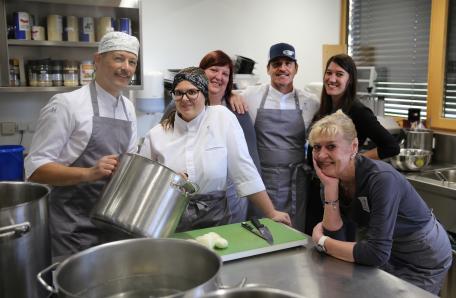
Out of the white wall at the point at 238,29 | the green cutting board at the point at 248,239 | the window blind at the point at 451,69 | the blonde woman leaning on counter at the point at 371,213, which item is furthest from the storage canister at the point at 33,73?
the window blind at the point at 451,69

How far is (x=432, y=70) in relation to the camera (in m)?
2.91

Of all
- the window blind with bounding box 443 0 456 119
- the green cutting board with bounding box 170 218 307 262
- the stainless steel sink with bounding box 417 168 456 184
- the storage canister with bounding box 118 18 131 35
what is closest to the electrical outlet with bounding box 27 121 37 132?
the storage canister with bounding box 118 18 131 35

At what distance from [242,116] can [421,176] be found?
1160 mm

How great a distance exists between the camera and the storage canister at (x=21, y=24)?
253cm

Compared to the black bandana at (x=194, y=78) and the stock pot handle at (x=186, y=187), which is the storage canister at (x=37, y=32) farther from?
the stock pot handle at (x=186, y=187)

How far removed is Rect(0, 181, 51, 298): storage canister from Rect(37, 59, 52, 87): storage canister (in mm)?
1918

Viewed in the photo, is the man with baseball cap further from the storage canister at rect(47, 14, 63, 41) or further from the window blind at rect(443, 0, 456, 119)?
the storage canister at rect(47, 14, 63, 41)

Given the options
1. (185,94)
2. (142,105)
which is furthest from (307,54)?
(185,94)

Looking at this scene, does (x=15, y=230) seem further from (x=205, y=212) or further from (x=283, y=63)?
(x=283, y=63)

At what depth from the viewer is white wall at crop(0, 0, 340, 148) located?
2963 millimetres

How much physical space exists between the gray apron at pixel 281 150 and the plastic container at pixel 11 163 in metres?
1.36

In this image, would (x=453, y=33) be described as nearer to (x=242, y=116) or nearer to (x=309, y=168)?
(x=309, y=168)

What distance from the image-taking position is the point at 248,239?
1291 mm

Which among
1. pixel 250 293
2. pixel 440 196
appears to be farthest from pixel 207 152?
pixel 440 196
